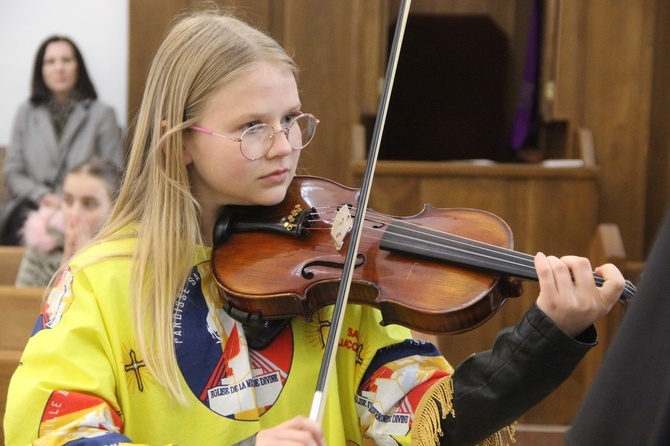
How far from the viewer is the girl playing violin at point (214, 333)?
46.5 inches

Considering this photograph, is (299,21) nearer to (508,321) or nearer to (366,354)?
(508,321)

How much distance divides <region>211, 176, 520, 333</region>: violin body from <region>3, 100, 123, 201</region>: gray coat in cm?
252

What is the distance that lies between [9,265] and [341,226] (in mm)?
1907

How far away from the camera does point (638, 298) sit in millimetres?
613

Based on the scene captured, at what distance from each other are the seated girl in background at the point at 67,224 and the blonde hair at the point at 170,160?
56.1 inches

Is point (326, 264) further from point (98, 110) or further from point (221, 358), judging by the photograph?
point (98, 110)

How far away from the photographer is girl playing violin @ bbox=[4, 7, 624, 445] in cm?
118

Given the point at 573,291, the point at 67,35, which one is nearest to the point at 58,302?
the point at 573,291

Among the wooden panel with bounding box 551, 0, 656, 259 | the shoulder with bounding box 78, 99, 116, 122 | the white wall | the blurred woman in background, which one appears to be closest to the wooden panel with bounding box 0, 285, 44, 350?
the blurred woman in background

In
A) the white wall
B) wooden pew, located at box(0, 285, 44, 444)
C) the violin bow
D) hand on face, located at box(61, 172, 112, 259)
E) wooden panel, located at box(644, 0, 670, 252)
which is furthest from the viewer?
the white wall

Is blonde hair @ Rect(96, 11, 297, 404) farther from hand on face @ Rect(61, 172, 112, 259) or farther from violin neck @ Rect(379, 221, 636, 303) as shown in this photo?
hand on face @ Rect(61, 172, 112, 259)

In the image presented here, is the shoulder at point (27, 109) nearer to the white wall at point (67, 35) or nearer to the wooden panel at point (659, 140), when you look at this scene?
the white wall at point (67, 35)

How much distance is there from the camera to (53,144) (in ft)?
12.4

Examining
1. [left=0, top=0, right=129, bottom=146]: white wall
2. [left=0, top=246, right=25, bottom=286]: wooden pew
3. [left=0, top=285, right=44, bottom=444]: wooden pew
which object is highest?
[left=0, top=0, right=129, bottom=146]: white wall
